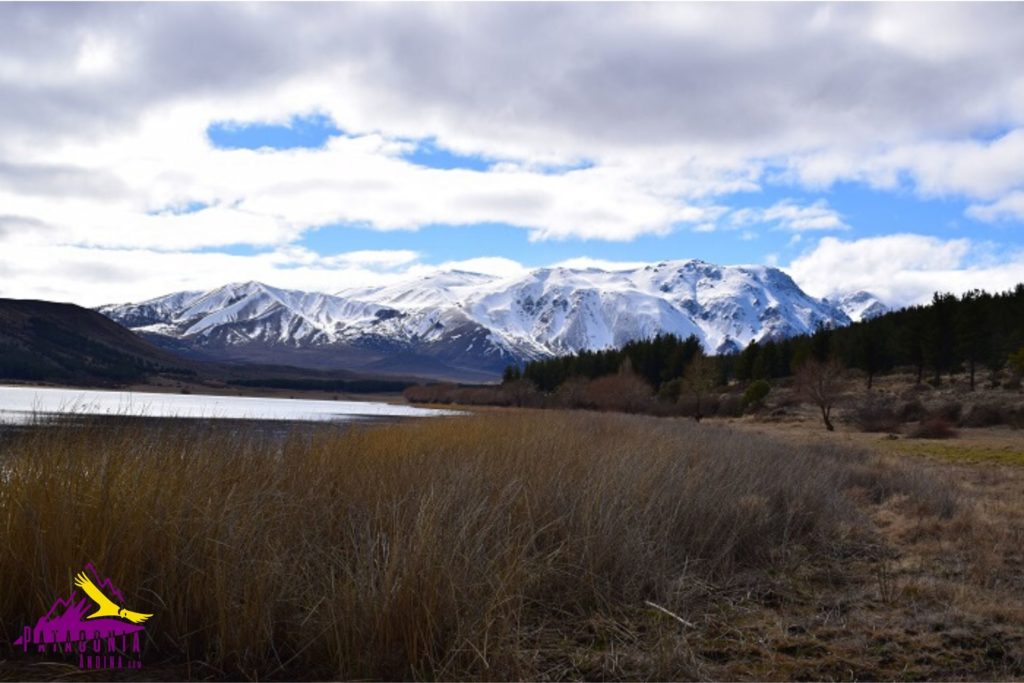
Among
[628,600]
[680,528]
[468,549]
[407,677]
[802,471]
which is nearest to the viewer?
[407,677]

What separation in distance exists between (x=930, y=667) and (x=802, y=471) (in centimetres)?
819

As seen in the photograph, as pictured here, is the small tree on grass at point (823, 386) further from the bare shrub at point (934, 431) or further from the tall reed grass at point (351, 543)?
the tall reed grass at point (351, 543)

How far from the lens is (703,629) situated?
640 cm

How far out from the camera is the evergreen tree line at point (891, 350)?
60.2m

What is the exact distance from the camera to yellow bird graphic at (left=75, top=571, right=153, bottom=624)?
502 cm

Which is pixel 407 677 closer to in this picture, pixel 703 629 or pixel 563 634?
pixel 563 634

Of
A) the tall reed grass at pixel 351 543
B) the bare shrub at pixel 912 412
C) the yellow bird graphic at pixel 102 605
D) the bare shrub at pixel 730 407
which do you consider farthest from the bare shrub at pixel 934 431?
the yellow bird graphic at pixel 102 605

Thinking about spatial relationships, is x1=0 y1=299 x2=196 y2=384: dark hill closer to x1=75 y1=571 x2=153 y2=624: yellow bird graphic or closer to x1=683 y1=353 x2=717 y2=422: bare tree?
x1=683 y1=353 x2=717 y2=422: bare tree

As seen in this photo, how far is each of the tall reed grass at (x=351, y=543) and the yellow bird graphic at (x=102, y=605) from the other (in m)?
0.08

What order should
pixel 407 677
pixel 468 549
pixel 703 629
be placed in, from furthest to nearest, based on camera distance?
pixel 703 629, pixel 468 549, pixel 407 677

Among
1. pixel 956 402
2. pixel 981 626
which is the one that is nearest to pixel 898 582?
pixel 981 626

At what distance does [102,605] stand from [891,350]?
7902cm

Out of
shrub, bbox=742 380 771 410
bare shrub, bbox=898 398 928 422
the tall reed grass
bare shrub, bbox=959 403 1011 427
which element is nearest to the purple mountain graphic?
the tall reed grass

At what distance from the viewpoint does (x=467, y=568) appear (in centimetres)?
573
